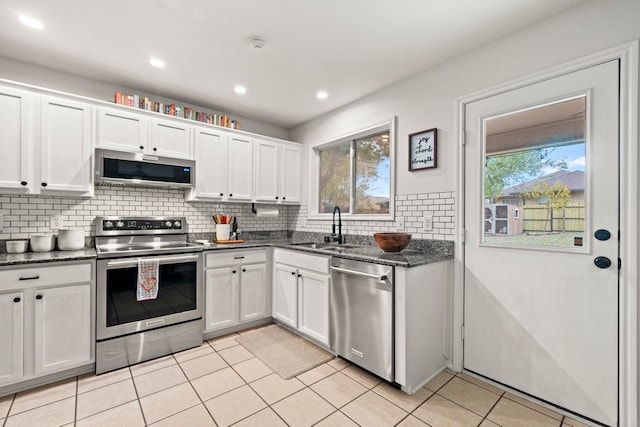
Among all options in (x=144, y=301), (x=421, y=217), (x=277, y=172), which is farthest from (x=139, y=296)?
(x=421, y=217)

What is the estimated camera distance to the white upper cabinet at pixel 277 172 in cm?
379

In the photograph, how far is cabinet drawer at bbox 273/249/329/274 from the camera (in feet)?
8.90

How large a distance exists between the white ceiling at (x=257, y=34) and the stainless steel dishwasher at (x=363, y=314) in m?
1.75

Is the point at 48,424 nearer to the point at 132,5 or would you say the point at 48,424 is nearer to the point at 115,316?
the point at 115,316

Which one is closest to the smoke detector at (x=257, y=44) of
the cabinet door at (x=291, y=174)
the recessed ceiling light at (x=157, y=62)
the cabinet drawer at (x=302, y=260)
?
the recessed ceiling light at (x=157, y=62)

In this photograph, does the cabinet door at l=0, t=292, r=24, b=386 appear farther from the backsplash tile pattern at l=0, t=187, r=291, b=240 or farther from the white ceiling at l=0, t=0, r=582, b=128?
the white ceiling at l=0, t=0, r=582, b=128

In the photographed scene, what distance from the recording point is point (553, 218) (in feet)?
6.42

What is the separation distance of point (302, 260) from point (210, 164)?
1.56 m

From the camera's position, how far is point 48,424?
1758 millimetres

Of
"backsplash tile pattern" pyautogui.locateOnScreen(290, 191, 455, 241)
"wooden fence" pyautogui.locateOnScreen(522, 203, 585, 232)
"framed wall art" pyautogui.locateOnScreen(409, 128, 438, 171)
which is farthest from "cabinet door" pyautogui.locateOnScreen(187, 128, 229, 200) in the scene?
"wooden fence" pyautogui.locateOnScreen(522, 203, 585, 232)

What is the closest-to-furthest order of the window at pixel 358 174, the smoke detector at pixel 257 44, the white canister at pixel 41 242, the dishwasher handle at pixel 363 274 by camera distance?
the dishwasher handle at pixel 363 274, the smoke detector at pixel 257 44, the white canister at pixel 41 242, the window at pixel 358 174

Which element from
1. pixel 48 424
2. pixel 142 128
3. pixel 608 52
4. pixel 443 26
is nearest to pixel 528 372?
pixel 608 52

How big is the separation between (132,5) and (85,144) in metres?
1.35

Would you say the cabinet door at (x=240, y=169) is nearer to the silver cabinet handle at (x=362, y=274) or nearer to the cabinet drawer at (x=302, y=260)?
the cabinet drawer at (x=302, y=260)
